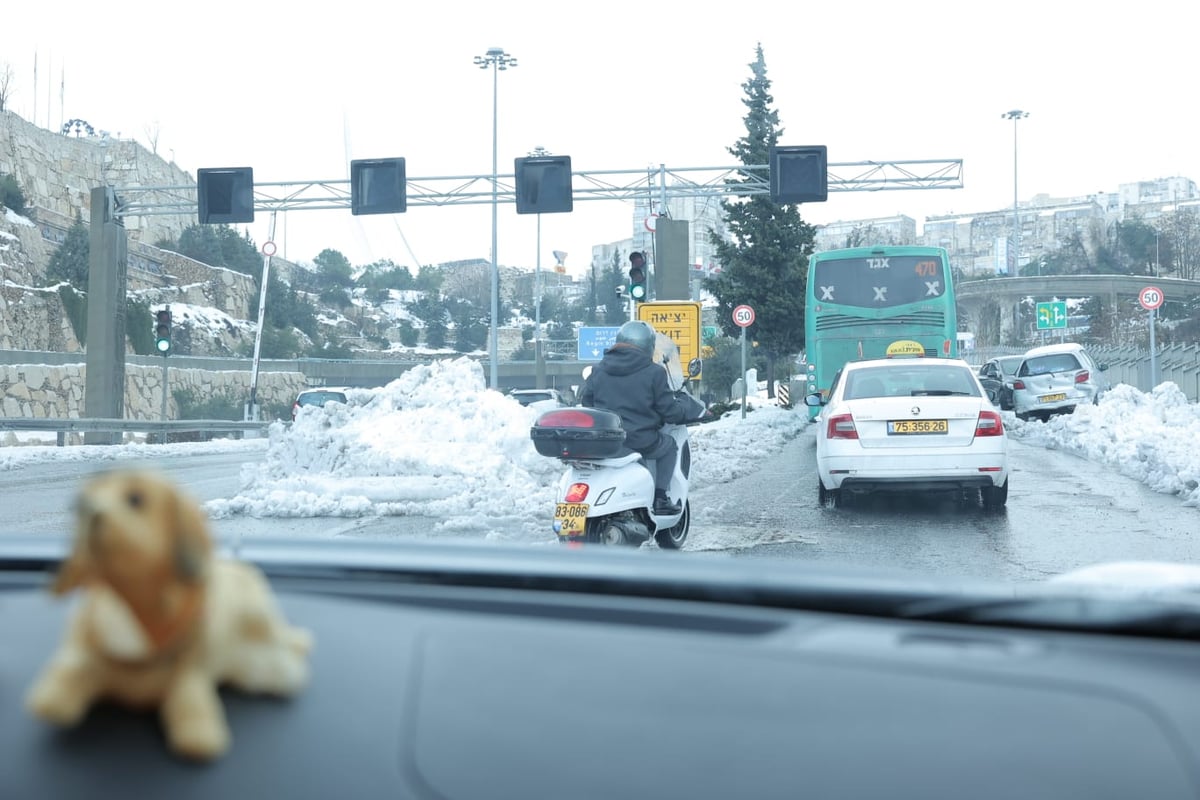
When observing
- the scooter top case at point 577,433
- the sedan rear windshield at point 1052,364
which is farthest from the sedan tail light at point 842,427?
the sedan rear windshield at point 1052,364

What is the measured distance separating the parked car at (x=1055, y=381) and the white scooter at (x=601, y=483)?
75.4 ft

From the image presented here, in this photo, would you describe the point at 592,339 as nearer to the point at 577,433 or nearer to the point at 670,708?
the point at 577,433

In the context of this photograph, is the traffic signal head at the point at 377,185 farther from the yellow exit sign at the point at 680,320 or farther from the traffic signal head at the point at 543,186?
the yellow exit sign at the point at 680,320

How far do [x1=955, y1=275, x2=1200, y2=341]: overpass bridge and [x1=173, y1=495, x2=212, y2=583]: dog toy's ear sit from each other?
264 feet

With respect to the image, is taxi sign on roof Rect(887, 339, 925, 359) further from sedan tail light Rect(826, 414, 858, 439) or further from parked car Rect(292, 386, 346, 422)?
parked car Rect(292, 386, 346, 422)

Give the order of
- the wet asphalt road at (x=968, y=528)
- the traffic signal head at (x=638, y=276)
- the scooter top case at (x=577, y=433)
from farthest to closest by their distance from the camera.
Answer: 1. the traffic signal head at (x=638, y=276)
2. the wet asphalt road at (x=968, y=528)
3. the scooter top case at (x=577, y=433)

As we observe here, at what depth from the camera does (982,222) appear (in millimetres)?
198750

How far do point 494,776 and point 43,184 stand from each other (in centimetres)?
6628

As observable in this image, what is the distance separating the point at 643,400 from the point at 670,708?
21.2 ft

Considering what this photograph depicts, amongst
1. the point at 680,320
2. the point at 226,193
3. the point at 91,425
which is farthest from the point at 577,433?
the point at 226,193

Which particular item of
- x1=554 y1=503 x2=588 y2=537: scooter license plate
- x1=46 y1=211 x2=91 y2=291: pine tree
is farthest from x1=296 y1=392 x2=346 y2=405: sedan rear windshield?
x1=554 y1=503 x2=588 y2=537: scooter license plate

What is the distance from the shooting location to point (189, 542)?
0.98 m

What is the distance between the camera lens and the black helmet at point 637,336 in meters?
7.79

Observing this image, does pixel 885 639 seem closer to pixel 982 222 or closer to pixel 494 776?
pixel 494 776
